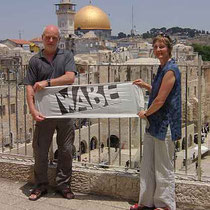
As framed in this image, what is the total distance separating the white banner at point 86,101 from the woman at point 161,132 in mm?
388

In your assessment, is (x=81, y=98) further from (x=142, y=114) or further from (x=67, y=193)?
(x=67, y=193)

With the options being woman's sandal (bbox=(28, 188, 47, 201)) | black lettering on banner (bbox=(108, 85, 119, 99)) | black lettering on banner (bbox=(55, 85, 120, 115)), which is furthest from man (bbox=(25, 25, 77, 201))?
black lettering on banner (bbox=(108, 85, 119, 99))

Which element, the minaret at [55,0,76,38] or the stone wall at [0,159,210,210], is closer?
the stone wall at [0,159,210,210]

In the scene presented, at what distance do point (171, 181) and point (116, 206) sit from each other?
0.71 m

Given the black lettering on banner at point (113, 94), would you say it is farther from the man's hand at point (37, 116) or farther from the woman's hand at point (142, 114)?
the man's hand at point (37, 116)

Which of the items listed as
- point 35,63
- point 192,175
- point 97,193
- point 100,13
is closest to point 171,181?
point 192,175

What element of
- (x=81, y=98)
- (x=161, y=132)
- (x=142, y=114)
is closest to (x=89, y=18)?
(x=81, y=98)

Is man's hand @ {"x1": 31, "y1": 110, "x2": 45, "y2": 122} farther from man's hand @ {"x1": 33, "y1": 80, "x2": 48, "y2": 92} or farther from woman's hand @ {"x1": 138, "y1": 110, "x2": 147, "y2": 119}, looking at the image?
woman's hand @ {"x1": 138, "y1": 110, "x2": 147, "y2": 119}

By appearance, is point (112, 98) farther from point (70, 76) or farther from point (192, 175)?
point (192, 175)

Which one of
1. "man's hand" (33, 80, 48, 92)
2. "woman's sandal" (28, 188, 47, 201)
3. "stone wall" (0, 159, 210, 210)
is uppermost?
"man's hand" (33, 80, 48, 92)

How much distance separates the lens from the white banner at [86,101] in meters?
3.82

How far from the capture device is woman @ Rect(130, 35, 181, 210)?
3.22 metres

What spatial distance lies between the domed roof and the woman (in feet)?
210

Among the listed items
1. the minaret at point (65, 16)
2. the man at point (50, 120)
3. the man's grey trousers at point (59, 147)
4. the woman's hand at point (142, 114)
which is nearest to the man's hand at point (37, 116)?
the man at point (50, 120)
